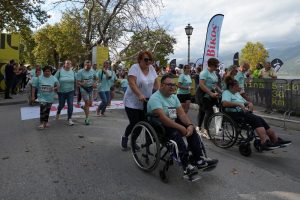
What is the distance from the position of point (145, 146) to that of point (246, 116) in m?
2.02

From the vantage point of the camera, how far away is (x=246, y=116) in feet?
21.1

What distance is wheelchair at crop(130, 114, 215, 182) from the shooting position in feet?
16.0

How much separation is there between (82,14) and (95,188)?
90.3 feet

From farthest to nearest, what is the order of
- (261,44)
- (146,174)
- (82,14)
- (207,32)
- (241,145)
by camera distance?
1. (261,44)
2. (82,14)
3. (207,32)
4. (241,145)
5. (146,174)

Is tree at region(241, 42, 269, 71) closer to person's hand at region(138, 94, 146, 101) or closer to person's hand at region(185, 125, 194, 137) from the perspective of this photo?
person's hand at region(138, 94, 146, 101)

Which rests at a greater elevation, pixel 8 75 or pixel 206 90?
pixel 8 75

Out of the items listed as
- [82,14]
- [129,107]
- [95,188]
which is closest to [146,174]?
[95,188]

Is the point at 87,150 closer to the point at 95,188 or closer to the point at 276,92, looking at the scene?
the point at 95,188

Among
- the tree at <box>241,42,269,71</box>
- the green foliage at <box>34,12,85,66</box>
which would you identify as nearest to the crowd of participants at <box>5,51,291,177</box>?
the green foliage at <box>34,12,85,66</box>

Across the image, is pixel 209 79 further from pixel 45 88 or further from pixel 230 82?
pixel 45 88

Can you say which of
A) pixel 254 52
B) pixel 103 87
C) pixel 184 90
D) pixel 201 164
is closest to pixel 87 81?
pixel 103 87

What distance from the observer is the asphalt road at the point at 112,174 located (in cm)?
457

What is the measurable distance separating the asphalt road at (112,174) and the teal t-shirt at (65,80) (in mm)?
1722

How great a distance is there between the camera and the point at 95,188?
4.72 metres
